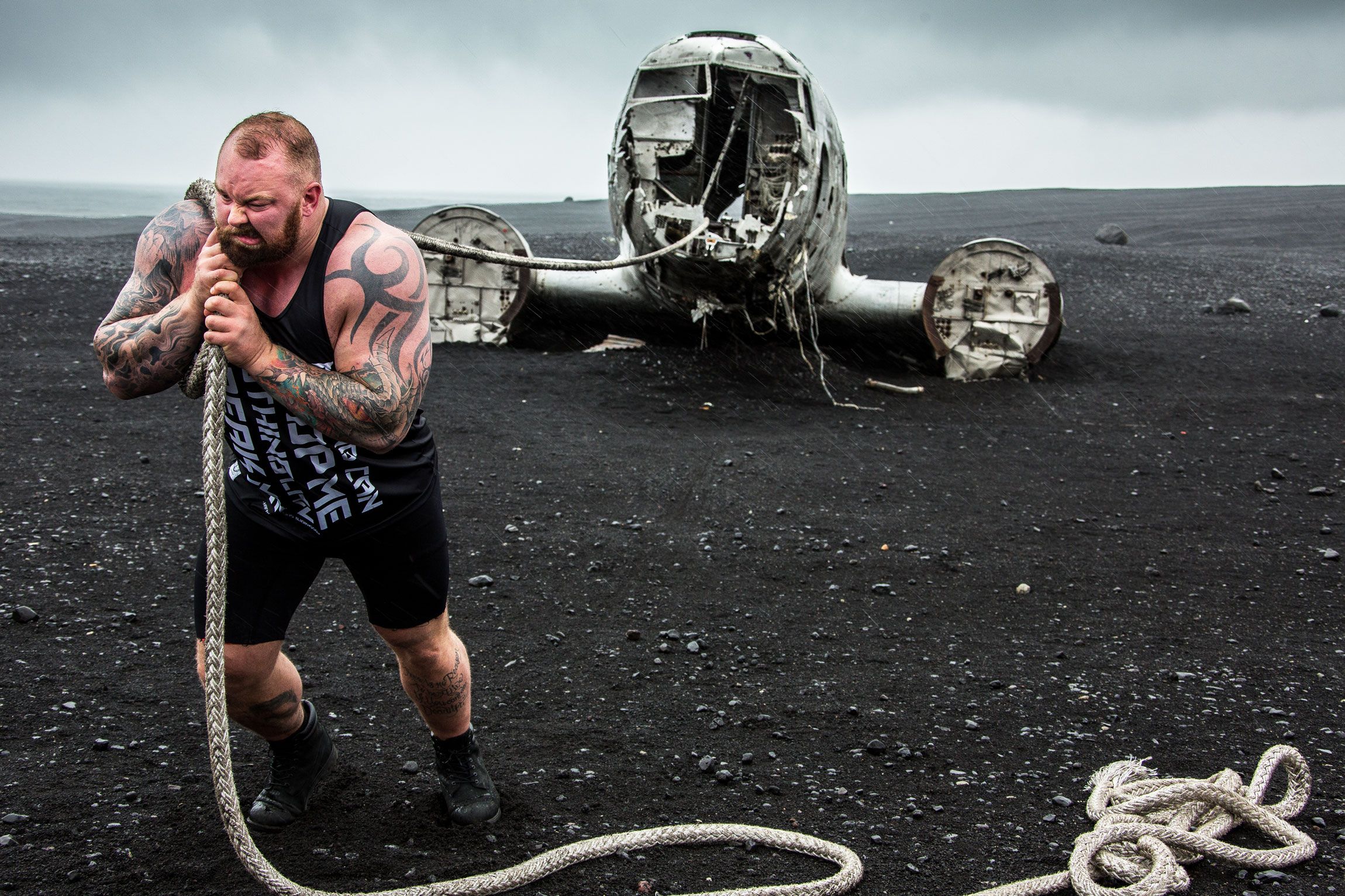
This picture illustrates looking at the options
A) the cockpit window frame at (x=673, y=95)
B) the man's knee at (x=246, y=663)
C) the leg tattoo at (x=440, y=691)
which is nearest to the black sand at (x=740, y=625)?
the leg tattoo at (x=440, y=691)

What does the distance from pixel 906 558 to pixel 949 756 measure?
71.8 inches

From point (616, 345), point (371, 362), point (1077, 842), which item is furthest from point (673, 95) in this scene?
point (1077, 842)

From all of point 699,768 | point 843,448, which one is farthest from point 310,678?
point 843,448

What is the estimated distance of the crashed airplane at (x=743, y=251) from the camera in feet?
27.2

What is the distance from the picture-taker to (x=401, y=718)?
3723 millimetres

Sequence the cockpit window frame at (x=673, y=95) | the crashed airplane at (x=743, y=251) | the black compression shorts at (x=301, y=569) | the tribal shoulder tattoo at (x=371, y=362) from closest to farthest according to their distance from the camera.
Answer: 1. the tribal shoulder tattoo at (x=371, y=362)
2. the black compression shorts at (x=301, y=569)
3. the cockpit window frame at (x=673, y=95)
4. the crashed airplane at (x=743, y=251)

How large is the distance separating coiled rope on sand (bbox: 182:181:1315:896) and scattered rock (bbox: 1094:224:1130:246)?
2115cm

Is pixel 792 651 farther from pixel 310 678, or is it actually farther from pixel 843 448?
pixel 843 448

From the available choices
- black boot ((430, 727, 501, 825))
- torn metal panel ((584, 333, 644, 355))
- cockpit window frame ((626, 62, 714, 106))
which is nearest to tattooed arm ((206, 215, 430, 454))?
black boot ((430, 727, 501, 825))

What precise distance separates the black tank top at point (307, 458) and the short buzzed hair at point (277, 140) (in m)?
0.17

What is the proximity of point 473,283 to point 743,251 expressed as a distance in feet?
10.5

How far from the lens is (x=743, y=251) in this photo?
7961 mm

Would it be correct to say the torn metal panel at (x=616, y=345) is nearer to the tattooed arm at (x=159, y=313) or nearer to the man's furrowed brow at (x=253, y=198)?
the tattooed arm at (x=159, y=313)

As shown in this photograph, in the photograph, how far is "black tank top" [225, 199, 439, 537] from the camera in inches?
102
